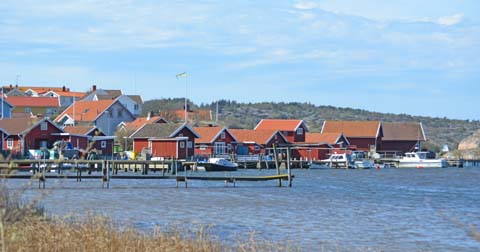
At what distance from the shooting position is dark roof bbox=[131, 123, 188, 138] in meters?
78.8

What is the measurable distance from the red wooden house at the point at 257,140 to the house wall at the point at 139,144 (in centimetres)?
1287

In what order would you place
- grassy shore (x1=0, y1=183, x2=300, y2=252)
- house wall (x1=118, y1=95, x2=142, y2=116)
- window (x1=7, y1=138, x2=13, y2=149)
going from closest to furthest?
1. grassy shore (x1=0, y1=183, x2=300, y2=252)
2. window (x1=7, y1=138, x2=13, y2=149)
3. house wall (x1=118, y1=95, x2=142, y2=116)

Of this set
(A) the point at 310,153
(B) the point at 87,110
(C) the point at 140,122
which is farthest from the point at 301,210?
(B) the point at 87,110

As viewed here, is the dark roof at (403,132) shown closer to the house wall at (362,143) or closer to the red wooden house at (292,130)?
the house wall at (362,143)

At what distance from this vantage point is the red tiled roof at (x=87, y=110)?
9862 centimetres

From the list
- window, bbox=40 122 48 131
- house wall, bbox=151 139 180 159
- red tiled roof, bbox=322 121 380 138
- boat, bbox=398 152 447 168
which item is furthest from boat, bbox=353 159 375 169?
window, bbox=40 122 48 131

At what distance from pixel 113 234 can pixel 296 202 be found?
24130 millimetres

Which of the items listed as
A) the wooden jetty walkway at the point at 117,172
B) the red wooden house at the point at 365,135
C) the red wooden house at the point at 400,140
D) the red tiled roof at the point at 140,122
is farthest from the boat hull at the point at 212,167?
the red wooden house at the point at 400,140

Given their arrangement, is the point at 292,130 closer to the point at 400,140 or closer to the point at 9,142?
the point at 400,140

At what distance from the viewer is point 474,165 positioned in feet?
366

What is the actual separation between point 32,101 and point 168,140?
49.3m

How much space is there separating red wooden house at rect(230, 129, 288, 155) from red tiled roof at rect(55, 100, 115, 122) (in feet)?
51.6

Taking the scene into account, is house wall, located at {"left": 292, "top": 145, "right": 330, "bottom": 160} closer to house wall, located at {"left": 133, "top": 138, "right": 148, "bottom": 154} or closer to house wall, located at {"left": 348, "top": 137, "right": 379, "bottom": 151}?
house wall, located at {"left": 348, "top": 137, "right": 379, "bottom": 151}

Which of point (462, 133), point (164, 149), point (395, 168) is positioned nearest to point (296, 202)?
point (164, 149)
